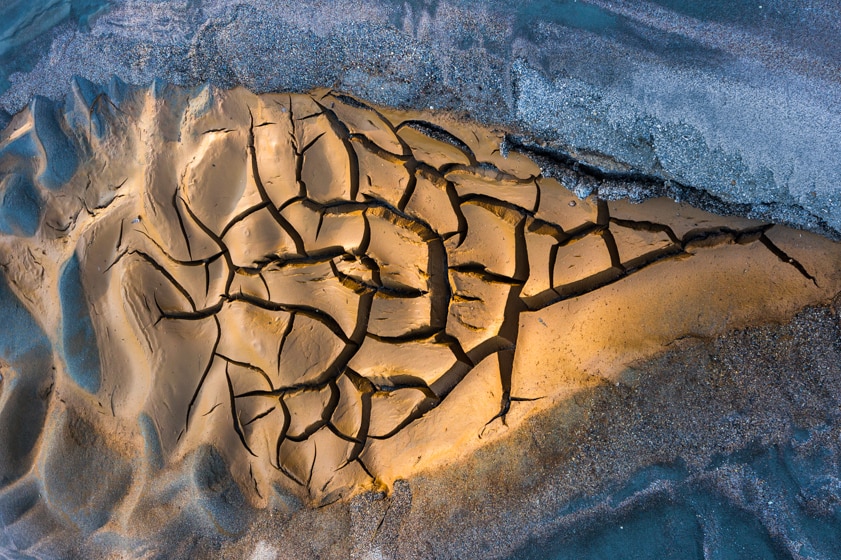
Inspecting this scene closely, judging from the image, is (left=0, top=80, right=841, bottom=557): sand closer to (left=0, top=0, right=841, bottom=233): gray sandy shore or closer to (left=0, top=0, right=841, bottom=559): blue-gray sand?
(left=0, top=0, right=841, bottom=559): blue-gray sand

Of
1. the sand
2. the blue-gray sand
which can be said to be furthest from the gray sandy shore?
the sand

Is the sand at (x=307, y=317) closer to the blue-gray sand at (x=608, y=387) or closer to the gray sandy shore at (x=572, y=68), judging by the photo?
the blue-gray sand at (x=608, y=387)

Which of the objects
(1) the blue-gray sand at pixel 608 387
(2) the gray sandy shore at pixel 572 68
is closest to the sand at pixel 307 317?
(1) the blue-gray sand at pixel 608 387

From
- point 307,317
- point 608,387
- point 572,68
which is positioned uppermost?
point 572,68

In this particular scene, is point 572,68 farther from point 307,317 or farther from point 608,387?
point 307,317

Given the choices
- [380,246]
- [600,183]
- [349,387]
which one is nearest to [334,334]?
[349,387]

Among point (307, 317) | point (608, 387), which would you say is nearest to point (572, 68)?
point (608, 387)
